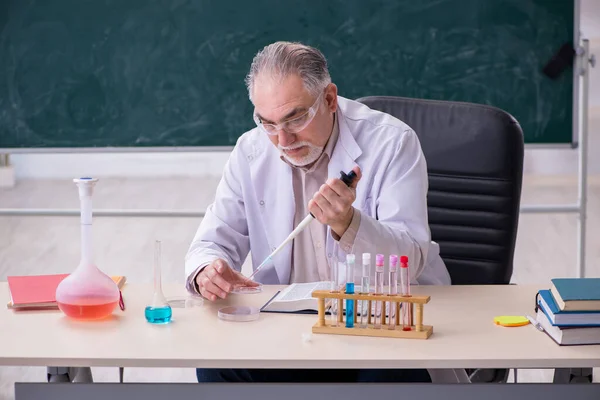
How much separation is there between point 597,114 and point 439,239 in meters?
6.03

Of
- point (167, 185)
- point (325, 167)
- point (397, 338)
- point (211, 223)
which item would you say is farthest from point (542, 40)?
point (167, 185)

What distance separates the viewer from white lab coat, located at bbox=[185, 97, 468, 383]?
1971mm

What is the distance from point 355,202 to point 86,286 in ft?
2.25

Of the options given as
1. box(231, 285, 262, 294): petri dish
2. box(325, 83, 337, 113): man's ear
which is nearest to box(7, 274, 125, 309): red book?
box(231, 285, 262, 294): petri dish

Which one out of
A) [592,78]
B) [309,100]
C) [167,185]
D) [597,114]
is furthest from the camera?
[597,114]

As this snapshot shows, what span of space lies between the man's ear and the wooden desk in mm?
543

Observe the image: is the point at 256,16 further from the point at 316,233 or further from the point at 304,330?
the point at 304,330

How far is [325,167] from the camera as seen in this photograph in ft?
7.06

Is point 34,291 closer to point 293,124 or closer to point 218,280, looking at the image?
point 218,280

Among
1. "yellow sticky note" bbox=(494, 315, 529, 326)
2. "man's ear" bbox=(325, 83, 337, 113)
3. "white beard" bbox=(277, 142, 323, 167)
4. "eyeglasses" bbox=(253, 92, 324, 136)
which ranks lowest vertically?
"yellow sticky note" bbox=(494, 315, 529, 326)

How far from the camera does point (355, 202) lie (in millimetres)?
2066

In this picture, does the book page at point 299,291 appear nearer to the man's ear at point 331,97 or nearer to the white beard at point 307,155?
the white beard at point 307,155

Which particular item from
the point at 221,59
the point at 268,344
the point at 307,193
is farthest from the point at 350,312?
the point at 221,59

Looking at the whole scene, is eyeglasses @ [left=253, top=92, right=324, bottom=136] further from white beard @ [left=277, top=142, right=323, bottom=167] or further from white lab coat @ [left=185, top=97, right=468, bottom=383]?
white lab coat @ [left=185, top=97, right=468, bottom=383]
